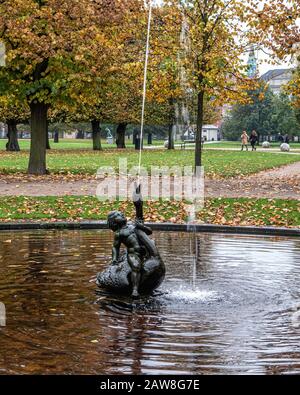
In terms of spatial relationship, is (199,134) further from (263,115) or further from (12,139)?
(263,115)

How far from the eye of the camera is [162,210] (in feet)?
56.4

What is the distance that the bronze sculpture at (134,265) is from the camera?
889cm

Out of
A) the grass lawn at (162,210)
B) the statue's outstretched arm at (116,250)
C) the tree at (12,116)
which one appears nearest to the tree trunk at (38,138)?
the grass lawn at (162,210)

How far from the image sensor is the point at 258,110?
100 metres

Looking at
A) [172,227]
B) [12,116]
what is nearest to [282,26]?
[172,227]

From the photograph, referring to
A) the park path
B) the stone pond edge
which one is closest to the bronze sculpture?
the stone pond edge

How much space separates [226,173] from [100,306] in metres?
22.1

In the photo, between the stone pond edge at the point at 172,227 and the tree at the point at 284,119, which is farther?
the tree at the point at 284,119

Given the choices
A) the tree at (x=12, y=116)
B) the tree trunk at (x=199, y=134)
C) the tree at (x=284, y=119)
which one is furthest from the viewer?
the tree at (x=284, y=119)

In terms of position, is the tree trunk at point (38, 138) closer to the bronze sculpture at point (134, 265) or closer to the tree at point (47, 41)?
the tree at point (47, 41)

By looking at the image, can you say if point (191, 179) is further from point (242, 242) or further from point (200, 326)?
point (200, 326)

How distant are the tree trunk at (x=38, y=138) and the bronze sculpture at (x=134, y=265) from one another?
18.5 meters
